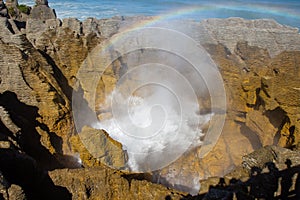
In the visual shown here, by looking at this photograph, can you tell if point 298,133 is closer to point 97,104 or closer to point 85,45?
point 97,104

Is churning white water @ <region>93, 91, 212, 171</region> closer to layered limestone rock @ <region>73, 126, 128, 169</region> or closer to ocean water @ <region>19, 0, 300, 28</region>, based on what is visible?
layered limestone rock @ <region>73, 126, 128, 169</region>

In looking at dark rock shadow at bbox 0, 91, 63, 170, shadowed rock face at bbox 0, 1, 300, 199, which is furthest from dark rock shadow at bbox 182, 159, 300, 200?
dark rock shadow at bbox 0, 91, 63, 170

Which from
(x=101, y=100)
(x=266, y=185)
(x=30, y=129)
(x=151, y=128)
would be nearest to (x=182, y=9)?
(x=101, y=100)

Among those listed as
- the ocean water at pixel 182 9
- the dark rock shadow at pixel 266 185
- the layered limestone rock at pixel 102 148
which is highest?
the ocean water at pixel 182 9

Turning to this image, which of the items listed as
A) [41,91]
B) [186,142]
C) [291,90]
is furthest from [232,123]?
[41,91]

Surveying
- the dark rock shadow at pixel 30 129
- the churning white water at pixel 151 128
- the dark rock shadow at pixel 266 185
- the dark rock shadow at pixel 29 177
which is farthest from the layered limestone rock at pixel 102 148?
the dark rock shadow at pixel 266 185

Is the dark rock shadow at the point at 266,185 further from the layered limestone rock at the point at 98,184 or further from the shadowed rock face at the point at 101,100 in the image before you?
the shadowed rock face at the point at 101,100

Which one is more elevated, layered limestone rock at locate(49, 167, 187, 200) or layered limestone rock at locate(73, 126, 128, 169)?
layered limestone rock at locate(73, 126, 128, 169)

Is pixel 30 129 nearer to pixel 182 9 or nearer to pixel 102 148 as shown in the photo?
pixel 102 148
